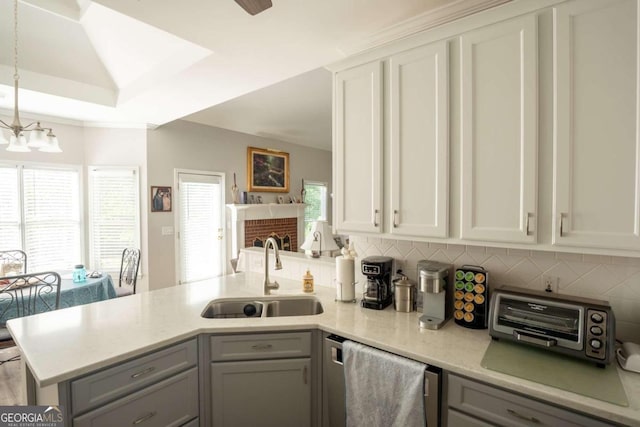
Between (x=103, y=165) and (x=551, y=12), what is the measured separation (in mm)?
5014

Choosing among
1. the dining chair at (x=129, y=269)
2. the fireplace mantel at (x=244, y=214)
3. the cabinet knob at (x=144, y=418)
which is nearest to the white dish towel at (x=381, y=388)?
the cabinet knob at (x=144, y=418)

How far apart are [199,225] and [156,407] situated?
3.85m

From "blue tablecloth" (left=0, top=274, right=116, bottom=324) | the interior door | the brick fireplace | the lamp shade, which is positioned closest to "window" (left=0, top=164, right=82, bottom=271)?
"blue tablecloth" (left=0, top=274, right=116, bottom=324)

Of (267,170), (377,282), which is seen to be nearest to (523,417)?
(377,282)

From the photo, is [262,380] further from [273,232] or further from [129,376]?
[273,232]

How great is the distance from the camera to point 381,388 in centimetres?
142

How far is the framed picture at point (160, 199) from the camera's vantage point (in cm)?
445

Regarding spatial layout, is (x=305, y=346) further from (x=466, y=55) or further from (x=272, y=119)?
(x=272, y=119)

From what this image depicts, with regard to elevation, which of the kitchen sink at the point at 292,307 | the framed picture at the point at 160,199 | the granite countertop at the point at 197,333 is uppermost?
the framed picture at the point at 160,199

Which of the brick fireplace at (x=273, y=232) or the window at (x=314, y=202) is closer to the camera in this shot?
the brick fireplace at (x=273, y=232)

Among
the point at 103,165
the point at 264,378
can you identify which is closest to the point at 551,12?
the point at 264,378

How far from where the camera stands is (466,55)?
1.51 meters

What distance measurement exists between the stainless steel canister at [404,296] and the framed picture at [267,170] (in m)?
4.23

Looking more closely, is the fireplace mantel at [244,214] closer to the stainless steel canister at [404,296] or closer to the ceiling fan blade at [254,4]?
the stainless steel canister at [404,296]
